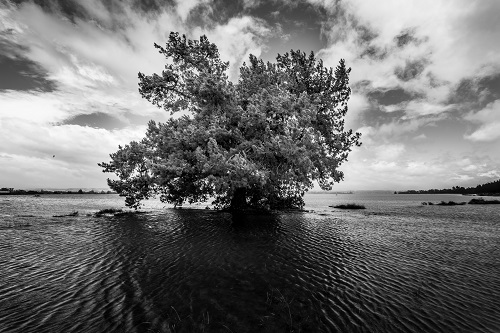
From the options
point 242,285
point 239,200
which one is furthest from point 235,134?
point 242,285

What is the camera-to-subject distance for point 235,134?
2528cm

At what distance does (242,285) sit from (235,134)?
17.8 m

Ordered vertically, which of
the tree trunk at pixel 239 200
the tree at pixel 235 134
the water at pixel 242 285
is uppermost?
the tree at pixel 235 134

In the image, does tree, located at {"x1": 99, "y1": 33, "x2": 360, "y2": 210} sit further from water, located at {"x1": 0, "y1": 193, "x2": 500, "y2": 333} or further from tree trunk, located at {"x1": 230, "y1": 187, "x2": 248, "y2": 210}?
water, located at {"x1": 0, "y1": 193, "x2": 500, "y2": 333}

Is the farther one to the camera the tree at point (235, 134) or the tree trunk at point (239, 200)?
the tree trunk at point (239, 200)

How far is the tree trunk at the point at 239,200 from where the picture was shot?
31.8 m

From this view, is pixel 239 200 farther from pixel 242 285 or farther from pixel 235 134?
pixel 242 285

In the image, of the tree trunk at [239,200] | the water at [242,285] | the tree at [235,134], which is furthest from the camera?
the tree trunk at [239,200]

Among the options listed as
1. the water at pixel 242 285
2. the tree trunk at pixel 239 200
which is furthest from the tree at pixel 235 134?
the water at pixel 242 285

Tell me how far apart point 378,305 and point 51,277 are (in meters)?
13.3

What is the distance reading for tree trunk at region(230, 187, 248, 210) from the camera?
3181cm

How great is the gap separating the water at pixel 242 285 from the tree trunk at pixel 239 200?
13.9 metres

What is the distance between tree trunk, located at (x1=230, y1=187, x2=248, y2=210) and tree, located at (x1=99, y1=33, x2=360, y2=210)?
0.15 meters

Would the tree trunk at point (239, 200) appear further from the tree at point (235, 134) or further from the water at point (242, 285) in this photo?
the water at point (242, 285)
